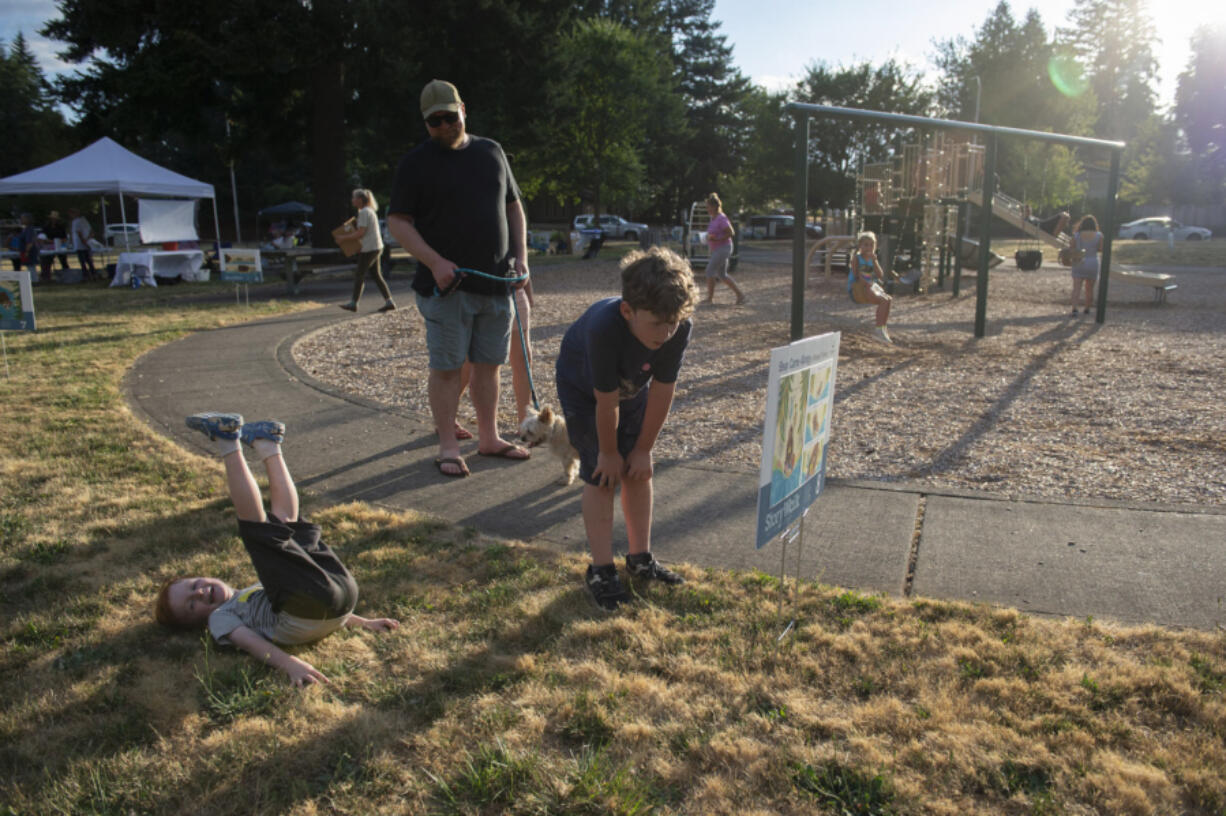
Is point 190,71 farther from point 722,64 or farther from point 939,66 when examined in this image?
point 939,66

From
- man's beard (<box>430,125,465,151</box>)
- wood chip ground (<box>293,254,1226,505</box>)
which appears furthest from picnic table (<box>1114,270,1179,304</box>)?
man's beard (<box>430,125,465,151</box>)

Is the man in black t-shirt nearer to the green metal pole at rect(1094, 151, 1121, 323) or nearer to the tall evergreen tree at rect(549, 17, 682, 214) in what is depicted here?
the green metal pole at rect(1094, 151, 1121, 323)

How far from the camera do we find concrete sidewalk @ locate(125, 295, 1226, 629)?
3.35 meters

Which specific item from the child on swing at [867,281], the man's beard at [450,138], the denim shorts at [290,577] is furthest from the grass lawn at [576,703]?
the child on swing at [867,281]

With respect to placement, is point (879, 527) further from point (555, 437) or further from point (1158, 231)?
point (1158, 231)

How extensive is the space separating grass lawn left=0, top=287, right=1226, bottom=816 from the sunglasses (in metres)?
2.31

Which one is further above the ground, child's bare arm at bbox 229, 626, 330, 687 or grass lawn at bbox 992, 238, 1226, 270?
grass lawn at bbox 992, 238, 1226, 270

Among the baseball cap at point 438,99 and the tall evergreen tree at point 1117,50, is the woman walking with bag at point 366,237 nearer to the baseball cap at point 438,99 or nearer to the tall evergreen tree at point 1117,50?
the baseball cap at point 438,99

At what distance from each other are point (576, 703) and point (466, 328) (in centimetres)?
274

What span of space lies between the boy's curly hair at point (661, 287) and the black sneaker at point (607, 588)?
1.10m

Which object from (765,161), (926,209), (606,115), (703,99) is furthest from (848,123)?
(926,209)

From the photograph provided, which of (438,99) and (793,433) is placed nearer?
(793,433)

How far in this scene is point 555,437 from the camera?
4781 mm

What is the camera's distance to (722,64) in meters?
58.0
